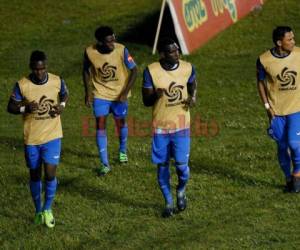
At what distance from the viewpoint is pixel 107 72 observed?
13.9 m

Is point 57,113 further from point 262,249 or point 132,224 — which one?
point 262,249

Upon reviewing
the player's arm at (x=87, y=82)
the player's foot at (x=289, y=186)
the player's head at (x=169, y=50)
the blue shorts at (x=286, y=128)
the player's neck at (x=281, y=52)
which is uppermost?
the player's head at (x=169, y=50)

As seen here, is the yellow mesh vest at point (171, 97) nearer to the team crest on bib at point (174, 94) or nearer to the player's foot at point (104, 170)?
the team crest on bib at point (174, 94)

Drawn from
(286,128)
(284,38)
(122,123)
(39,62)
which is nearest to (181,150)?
(286,128)

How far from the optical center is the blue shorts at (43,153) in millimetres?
11461

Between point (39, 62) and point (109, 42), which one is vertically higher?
point (39, 62)

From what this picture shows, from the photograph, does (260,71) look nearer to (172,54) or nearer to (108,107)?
(172,54)

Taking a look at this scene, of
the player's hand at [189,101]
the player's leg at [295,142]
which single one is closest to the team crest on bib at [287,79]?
the player's leg at [295,142]

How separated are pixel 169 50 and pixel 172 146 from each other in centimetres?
145

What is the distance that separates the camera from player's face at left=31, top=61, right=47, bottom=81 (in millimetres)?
10992

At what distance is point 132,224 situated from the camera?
1174 centimetres

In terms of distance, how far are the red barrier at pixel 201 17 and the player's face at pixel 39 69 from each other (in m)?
11.4

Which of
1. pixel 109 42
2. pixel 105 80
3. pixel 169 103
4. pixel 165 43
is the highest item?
pixel 165 43

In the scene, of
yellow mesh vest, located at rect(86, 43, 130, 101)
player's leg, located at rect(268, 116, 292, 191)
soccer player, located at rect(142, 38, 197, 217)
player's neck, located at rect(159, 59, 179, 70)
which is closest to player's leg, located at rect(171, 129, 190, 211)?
soccer player, located at rect(142, 38, 197, 217)
